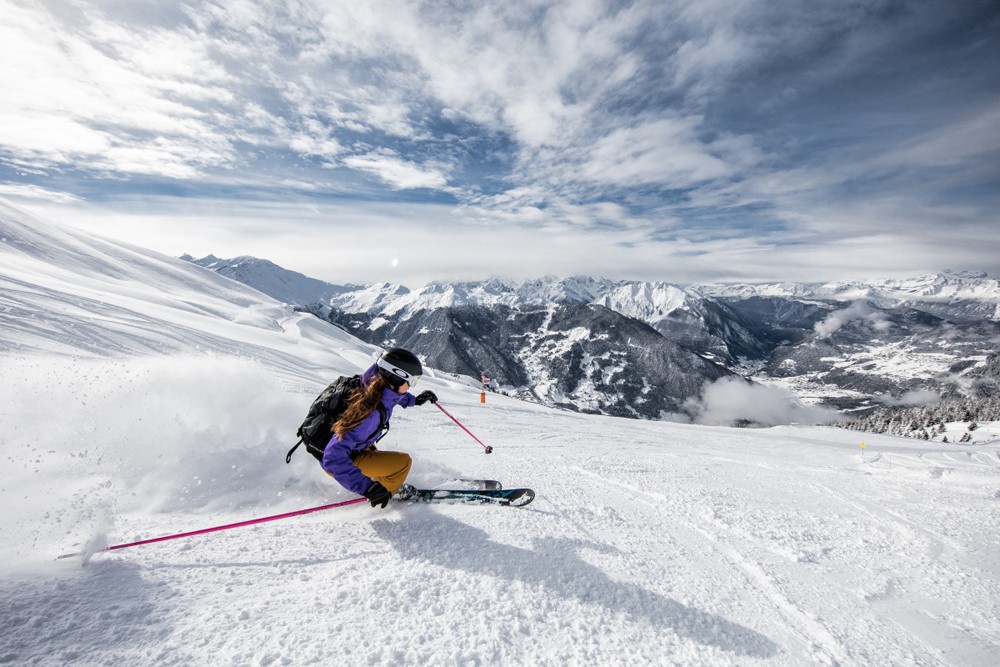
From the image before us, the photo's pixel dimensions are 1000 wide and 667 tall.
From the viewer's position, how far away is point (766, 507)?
7.25 metres

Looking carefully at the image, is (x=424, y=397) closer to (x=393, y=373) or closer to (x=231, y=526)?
(x=393, y=373)

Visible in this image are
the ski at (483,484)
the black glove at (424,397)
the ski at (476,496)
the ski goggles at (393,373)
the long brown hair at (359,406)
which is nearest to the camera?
the long brown hair at (359,406)

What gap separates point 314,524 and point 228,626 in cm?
188

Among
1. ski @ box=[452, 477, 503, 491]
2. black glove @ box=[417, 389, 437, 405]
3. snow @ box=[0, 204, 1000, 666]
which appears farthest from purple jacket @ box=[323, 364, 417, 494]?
ski @ box=[452, 477, 503, 491]

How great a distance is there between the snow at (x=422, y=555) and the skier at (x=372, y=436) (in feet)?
1.57

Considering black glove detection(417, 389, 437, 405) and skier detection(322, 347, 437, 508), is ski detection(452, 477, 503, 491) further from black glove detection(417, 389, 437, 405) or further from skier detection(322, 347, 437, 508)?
black glove detection(417, 389, 437, 405)

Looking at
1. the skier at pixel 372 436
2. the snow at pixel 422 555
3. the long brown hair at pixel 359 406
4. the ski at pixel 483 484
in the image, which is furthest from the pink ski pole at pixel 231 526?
the ski at pixel 483 484

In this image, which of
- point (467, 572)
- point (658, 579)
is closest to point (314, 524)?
point (467, 572)

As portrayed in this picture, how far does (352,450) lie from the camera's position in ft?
16.9

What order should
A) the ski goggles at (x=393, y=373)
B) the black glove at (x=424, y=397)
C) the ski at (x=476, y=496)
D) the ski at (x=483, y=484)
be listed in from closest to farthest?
the ski goggles at (x=393, y=373) < the ski at (x=476, y=496) < the ski at (x=483, y=484) < the black glove at (x=424, y=397)

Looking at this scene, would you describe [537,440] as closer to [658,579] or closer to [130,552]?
[658,579]

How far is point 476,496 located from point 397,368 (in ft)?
7.49

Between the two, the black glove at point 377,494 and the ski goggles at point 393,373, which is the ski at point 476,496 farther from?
the ski goggles at point 393,373

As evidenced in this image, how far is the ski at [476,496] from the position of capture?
594cm
